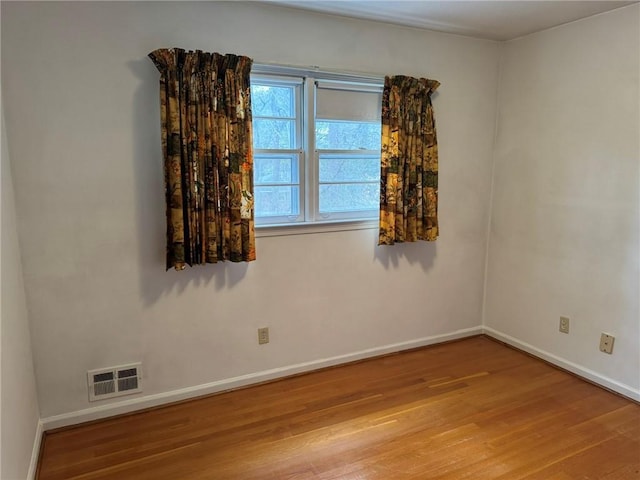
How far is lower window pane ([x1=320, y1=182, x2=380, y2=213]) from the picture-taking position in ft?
9.65

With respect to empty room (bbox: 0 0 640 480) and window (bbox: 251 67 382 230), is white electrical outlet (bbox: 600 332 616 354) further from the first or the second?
window (bbox: 251 67 382 230)

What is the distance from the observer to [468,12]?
2.62m

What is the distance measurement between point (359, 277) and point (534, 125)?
1660mm

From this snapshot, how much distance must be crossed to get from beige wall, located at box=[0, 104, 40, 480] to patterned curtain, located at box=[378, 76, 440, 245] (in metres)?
2.08

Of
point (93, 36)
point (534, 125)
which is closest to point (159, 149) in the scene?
point (93, 36)

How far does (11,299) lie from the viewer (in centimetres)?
188

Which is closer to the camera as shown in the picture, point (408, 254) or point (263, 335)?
point (263, 335)

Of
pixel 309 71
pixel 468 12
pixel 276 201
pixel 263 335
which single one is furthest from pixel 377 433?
pixel 468 12

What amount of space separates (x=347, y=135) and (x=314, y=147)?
280mm

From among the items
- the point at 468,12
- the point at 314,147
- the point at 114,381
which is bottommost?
the point at 114,381

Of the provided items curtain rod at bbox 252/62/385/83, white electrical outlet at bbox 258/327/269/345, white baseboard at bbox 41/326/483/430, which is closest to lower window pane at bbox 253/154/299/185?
curtain rod at bbox 252/62/385/83

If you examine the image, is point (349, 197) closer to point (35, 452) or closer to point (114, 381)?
point (114, 381)

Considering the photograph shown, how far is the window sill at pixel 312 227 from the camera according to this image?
8.93ft

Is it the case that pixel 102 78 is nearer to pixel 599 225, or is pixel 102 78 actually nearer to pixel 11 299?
pixel 11 299
